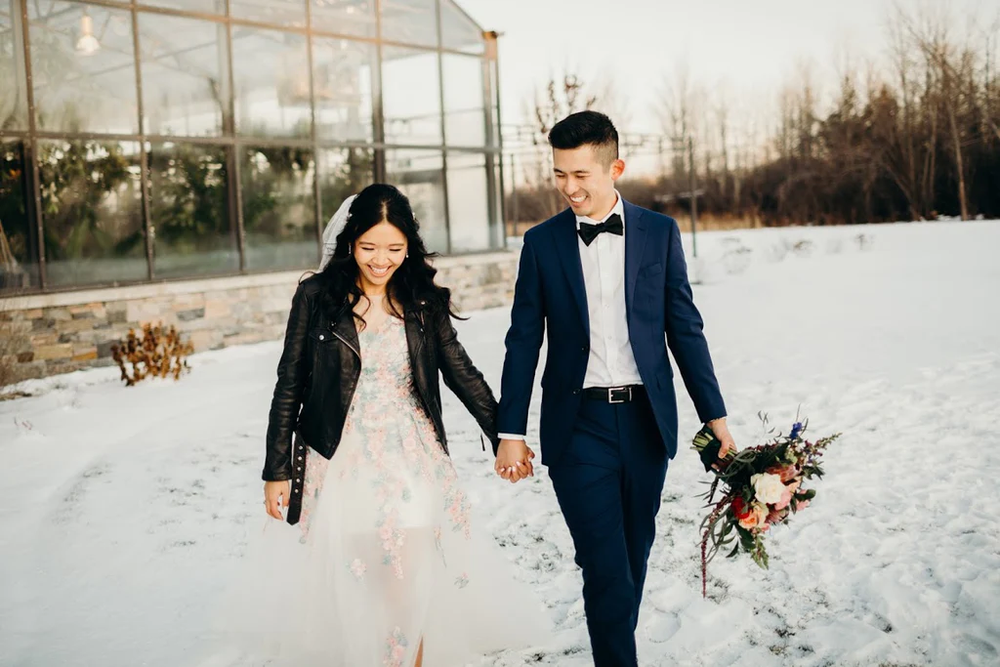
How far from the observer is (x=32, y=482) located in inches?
246

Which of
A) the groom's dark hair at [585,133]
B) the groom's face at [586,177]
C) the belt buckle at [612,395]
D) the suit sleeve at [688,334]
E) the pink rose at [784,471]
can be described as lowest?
the pink rose at [784,471]

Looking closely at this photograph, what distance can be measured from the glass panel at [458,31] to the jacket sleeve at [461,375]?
12.2 meters

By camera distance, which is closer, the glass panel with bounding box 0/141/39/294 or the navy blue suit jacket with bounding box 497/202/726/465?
the navy blue suit jacket with bounding box 497/202/726/465

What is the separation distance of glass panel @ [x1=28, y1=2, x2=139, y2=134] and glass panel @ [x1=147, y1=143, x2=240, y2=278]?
2.16ft

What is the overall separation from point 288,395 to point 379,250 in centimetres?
59

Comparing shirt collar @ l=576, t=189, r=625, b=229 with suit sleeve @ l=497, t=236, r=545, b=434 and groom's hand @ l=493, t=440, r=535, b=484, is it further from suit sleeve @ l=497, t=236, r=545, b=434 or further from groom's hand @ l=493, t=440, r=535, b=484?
groom's hand @ l=493, t=440, r=535, b=484

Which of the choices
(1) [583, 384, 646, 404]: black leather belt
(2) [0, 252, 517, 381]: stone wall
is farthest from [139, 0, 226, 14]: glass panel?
(1) [583, 384, 646, 404]: black leather belt

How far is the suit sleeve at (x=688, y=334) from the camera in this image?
3.02 m

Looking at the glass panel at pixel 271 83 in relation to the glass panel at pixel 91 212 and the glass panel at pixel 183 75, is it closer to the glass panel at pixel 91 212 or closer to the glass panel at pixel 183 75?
the glass panel at pixel 183 75

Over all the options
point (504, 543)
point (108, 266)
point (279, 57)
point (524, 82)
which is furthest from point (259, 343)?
point (524, 82)

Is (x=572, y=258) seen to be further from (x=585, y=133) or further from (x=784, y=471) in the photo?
(x=784, y=471)

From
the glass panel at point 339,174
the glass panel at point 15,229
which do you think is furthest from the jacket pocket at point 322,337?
the glass panel at point 339,174

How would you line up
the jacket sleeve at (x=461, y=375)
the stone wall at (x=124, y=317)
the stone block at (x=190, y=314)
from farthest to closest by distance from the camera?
1. the stone block at (x=190, y=314)
2. the stone wall at (x=124, y=317)
3. the jacket sleeve at (x=461, y=375)

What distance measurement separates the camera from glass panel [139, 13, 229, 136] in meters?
11.4
